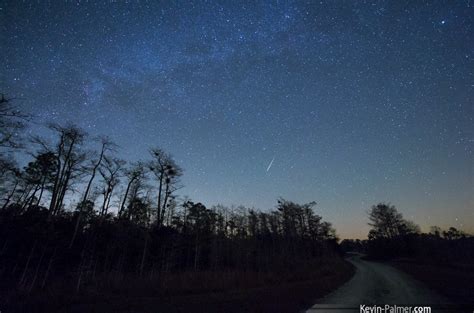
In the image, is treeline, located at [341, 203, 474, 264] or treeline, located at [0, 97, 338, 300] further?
treeline, located at [341, 203, 474, 264]

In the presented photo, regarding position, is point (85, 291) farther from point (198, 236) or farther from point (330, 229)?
point (330, 229)

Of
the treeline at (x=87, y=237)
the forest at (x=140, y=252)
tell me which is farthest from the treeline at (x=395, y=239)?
the treeline at (x=87, y=237)

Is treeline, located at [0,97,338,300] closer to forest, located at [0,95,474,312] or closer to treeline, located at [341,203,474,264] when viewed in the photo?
forest, located at [0,95,474,312]

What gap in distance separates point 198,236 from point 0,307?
31.8 meters

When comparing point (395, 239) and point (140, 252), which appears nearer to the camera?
point (140, 252)

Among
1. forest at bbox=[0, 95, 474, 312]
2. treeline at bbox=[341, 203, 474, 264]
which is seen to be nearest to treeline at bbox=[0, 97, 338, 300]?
forest at bbox=[0, 95, 474, 312]

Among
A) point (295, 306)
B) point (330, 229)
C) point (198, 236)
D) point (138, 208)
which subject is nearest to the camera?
point (295, 306)

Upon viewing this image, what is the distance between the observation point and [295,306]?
9.96 m

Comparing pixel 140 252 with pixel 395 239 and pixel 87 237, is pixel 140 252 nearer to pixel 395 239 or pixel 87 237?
pixel 87 237

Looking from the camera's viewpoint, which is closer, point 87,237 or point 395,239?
point 87,237

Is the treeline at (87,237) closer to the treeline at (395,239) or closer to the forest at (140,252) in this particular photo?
the forest at (140,252)

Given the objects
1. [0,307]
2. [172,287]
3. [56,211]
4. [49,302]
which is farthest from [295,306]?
[56,211]

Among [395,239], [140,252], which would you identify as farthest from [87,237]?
[395,239]

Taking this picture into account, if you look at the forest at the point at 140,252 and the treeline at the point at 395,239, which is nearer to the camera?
the forest at the point at 140,252
